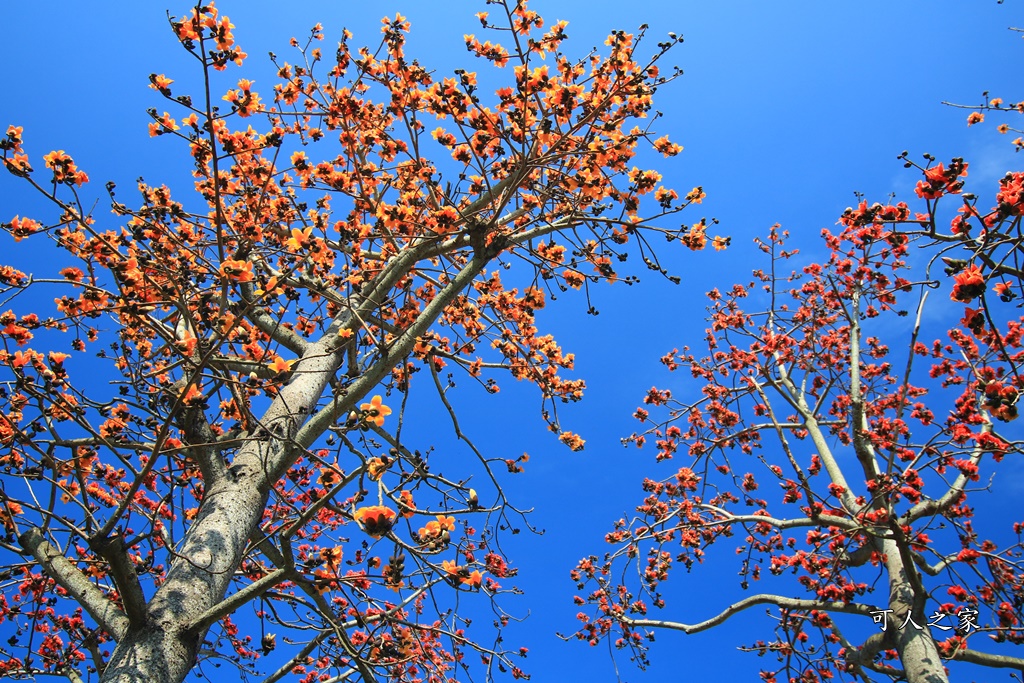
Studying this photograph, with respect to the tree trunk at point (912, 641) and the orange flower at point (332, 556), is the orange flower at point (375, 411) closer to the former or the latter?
the orange flower at point (332, 556)

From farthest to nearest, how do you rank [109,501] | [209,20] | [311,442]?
[109,501] → [311,442] → [209,20]

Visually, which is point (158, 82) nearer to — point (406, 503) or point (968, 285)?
point (406, 503)

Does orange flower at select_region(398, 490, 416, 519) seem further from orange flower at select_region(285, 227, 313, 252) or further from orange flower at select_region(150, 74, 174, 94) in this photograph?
orange flower at select_region(150, 74, 174, 94)

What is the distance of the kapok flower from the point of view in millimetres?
2566

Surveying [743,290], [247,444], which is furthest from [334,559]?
[743,290]

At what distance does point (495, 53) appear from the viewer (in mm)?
5027

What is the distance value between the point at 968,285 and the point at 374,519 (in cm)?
290

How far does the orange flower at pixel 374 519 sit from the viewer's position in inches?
89.5

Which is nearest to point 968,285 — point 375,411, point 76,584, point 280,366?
point 375,411

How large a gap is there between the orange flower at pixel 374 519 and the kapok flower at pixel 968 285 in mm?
2812

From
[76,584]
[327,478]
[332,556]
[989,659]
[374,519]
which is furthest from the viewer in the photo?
[989,659]

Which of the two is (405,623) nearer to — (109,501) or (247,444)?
(247,444)

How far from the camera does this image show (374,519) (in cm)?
228

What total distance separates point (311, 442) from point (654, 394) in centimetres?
561
